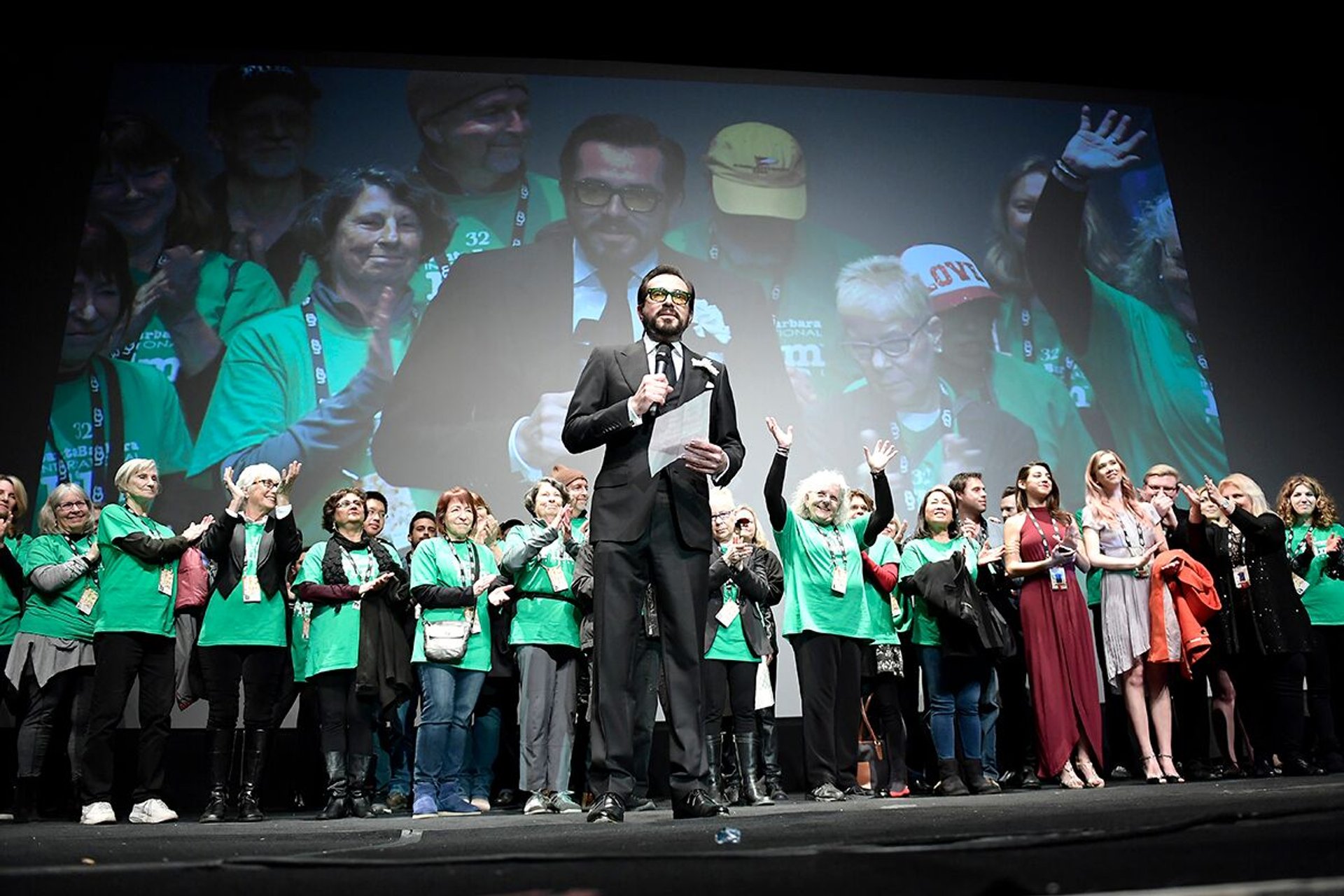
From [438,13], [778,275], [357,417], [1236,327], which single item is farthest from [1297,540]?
[438,13]

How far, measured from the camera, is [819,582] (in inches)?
188

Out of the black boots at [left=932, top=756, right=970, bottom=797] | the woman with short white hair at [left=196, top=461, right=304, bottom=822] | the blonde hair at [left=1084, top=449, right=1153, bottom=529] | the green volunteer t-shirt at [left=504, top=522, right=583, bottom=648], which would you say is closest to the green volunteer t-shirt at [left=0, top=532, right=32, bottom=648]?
the woman with short white hair at [left=196, top=461, right=304, bottom=822]

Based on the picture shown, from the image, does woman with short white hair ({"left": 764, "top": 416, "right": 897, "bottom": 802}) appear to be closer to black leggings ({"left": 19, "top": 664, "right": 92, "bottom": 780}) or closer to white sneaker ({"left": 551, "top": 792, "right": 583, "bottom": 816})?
white sneaker ({"left": 551, "top": 792, "right": 583, "bottom": 816})

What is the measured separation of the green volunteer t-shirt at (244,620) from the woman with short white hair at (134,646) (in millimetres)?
155

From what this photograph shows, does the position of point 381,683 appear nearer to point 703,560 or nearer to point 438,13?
point 703,560

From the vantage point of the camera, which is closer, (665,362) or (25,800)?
(665,362)

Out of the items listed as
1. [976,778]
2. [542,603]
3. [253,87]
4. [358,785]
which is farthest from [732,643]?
[253,87]

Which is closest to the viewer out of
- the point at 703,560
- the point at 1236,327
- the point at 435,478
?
the point at 703,560

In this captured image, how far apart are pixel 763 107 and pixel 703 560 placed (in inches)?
193

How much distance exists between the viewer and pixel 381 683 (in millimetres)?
4570

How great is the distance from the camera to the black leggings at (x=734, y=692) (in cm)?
480

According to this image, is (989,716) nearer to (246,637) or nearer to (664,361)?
(664,361)

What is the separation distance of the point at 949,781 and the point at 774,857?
3.25 metres

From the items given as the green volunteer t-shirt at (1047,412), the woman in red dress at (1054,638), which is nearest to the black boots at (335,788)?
the woman in red dress at (1054,638)
